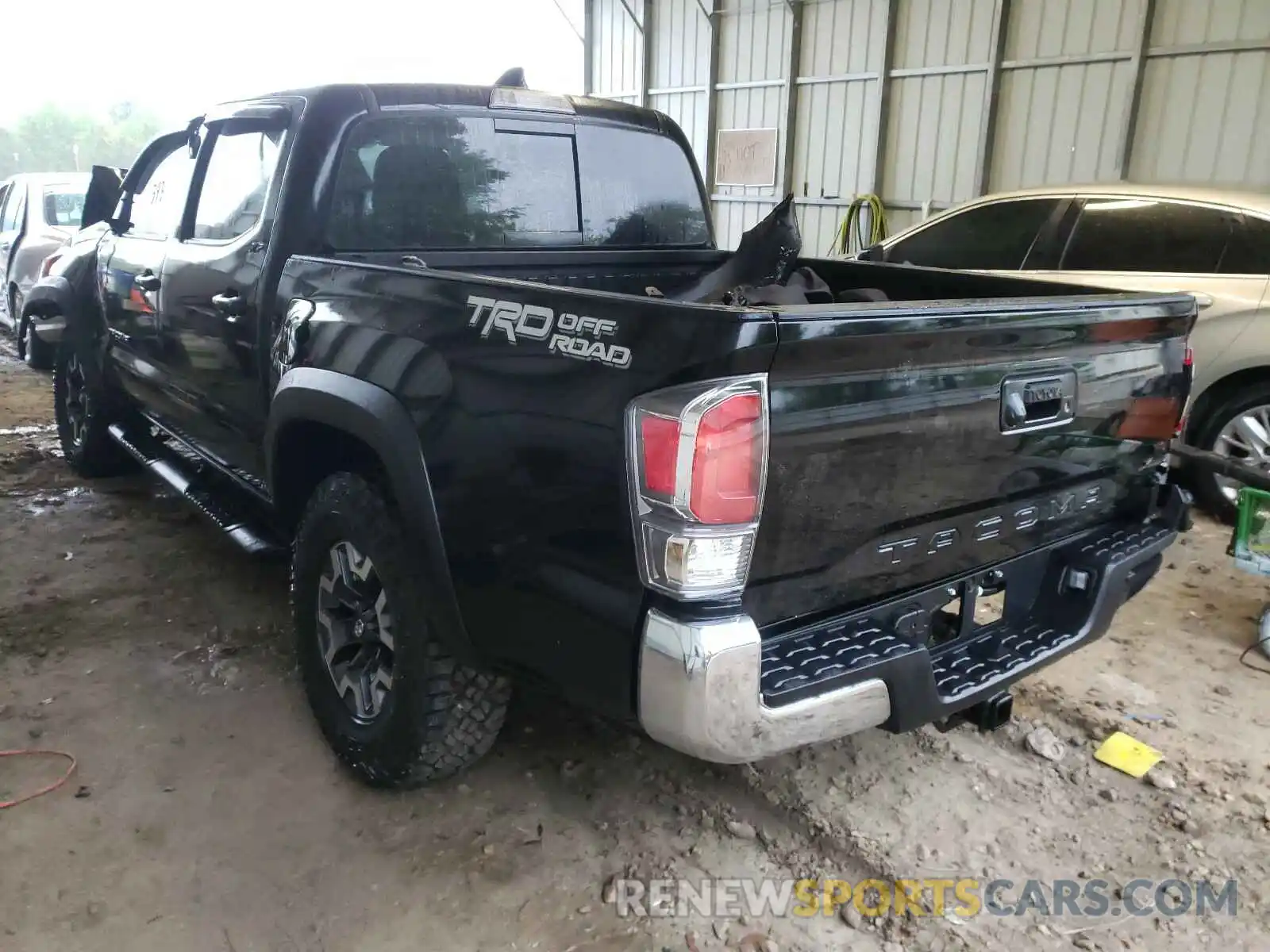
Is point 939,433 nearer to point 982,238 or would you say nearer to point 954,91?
point 982,238

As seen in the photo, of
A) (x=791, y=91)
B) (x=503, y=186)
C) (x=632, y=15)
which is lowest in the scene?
(x=503, y=186)

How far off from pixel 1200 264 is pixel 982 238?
1.28 m

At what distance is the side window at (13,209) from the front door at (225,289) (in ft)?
22.8

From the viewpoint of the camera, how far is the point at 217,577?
414 centimetres

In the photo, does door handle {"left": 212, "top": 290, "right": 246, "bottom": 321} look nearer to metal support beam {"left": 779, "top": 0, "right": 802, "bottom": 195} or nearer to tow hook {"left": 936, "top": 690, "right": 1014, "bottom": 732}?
tow hook {"left": 936, "top": 690, "right": 1014, "bottom": 732}

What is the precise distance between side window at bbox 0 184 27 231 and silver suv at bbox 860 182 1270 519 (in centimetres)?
819

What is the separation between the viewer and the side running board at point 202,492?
319cm

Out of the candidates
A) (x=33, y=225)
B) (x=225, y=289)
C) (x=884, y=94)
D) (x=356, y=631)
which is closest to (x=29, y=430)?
(x=33, y=225)

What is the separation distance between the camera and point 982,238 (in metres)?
5.97

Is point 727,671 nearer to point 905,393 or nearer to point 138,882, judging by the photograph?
point 905,393

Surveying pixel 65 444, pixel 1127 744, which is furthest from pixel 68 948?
pixel 65 444

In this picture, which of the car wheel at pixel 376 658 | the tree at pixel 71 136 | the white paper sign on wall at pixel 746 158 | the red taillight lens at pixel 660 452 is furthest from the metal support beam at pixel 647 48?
the red taillight lens at pixel 660 452

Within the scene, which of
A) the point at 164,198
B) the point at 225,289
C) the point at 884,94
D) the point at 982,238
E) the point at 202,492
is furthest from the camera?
the point at 884,94

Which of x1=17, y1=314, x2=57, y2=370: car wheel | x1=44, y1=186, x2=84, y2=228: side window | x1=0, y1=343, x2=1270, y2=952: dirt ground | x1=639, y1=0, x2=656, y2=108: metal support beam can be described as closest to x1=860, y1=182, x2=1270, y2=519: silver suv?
x1=0, y1=343, x2=1270, y2=952: dirt ground
